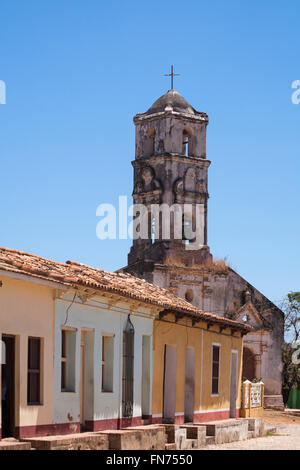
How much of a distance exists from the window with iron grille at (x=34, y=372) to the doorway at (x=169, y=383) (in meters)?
6.29

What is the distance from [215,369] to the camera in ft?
75.7

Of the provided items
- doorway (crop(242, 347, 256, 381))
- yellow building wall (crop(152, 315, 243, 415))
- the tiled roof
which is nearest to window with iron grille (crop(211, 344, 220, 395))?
yellow building wall (crop(152, 315, 243, 415))

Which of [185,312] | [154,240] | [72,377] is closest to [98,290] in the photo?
[72,377]

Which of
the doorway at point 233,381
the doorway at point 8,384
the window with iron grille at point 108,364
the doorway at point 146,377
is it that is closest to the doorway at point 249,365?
the doorway at point 233,381

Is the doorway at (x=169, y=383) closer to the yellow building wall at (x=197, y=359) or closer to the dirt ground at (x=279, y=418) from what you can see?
the yellow building wall at (x=197, y=359)

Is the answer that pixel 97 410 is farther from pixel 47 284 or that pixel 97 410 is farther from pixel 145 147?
pixel 145 147

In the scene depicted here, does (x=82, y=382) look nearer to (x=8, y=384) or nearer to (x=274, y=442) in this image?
(x=8, y=384)

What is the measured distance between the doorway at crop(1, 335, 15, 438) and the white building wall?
1202mm

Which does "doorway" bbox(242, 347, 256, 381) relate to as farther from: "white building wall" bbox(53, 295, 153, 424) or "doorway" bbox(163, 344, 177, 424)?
"white building wall" bbox(53, 295, 153, 424)

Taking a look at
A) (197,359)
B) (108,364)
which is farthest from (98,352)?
(197,359)

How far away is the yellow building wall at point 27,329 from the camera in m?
13.0

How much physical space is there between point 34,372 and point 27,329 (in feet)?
2.67

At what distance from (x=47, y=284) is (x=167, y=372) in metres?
7.02
